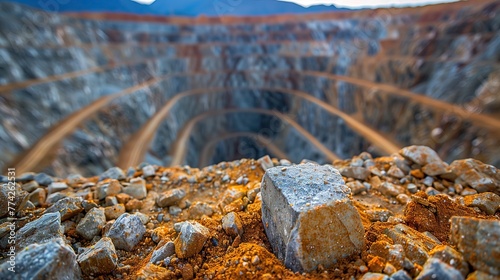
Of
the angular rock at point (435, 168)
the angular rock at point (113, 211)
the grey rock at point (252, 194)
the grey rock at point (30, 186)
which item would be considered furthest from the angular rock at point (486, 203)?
the grey rock at point (30, 186)

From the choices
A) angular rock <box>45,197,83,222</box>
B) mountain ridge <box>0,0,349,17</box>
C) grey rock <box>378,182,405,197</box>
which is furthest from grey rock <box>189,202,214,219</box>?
mountain ridge <box>0,0,349,17</box>

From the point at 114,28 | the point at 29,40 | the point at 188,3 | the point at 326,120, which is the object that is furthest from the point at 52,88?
the point at 188,3

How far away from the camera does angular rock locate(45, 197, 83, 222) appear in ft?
15.2

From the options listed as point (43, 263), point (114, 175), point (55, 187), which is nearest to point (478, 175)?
point (43, 263)

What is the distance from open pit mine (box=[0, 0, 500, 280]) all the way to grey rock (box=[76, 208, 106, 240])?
0.04 metres

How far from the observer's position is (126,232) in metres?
4.16

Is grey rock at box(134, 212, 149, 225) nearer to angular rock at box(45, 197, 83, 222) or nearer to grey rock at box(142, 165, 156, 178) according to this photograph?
angular rock at box(45, 197, 83, 222)

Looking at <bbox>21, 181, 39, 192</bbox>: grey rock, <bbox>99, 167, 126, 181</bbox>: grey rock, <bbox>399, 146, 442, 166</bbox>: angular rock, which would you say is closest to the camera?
<bbox>21, 181, 39, 192</bbox>: grey rock

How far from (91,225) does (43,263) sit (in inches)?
68.5

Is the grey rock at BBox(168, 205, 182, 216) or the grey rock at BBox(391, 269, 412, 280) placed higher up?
the grey rock at BBox(391, 269, 412, 280)

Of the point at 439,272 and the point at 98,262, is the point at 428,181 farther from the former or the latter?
the point at 98,262

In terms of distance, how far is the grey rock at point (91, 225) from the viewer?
14.5ft

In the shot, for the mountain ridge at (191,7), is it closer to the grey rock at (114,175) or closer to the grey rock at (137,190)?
the grey rock at (114,175)

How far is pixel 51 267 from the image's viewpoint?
2840mm
